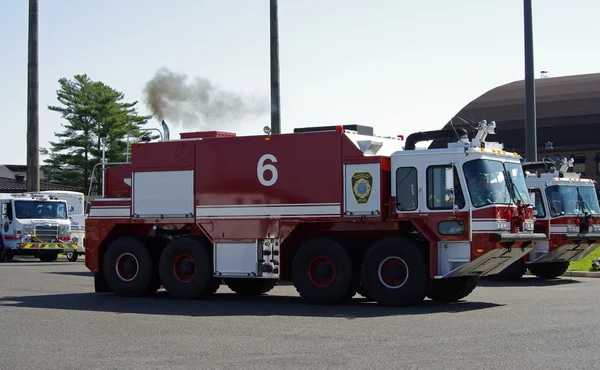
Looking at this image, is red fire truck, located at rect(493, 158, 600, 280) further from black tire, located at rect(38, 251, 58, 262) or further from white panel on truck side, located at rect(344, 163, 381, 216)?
black tire, located at rect(38, 251, 58, 262)

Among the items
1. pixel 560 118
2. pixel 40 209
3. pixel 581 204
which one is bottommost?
pixel 581 204

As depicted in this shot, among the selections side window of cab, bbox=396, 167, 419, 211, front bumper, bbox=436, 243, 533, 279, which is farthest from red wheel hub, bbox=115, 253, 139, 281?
front bumper, bbox=436, 243, 533, 279

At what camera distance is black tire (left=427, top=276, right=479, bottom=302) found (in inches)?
752

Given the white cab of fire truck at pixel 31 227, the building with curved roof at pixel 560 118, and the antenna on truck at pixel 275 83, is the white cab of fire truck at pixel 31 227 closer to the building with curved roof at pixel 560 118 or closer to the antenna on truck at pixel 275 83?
the antenna on truck at pixel 275 83

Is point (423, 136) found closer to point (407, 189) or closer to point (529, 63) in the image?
point (407, 189)

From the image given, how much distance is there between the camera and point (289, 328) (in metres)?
14.3

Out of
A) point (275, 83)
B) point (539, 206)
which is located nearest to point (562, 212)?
point (539, 206)

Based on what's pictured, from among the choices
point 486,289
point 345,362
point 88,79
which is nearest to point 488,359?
point 345,362

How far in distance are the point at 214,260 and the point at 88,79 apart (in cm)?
6050

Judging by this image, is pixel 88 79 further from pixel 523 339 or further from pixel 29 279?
pixel 523 339

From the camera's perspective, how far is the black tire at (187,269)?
19.6 metres

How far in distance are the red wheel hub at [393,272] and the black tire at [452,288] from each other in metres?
1.61

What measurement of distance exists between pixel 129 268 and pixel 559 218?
10.9 meters

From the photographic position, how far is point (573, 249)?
979 inches
